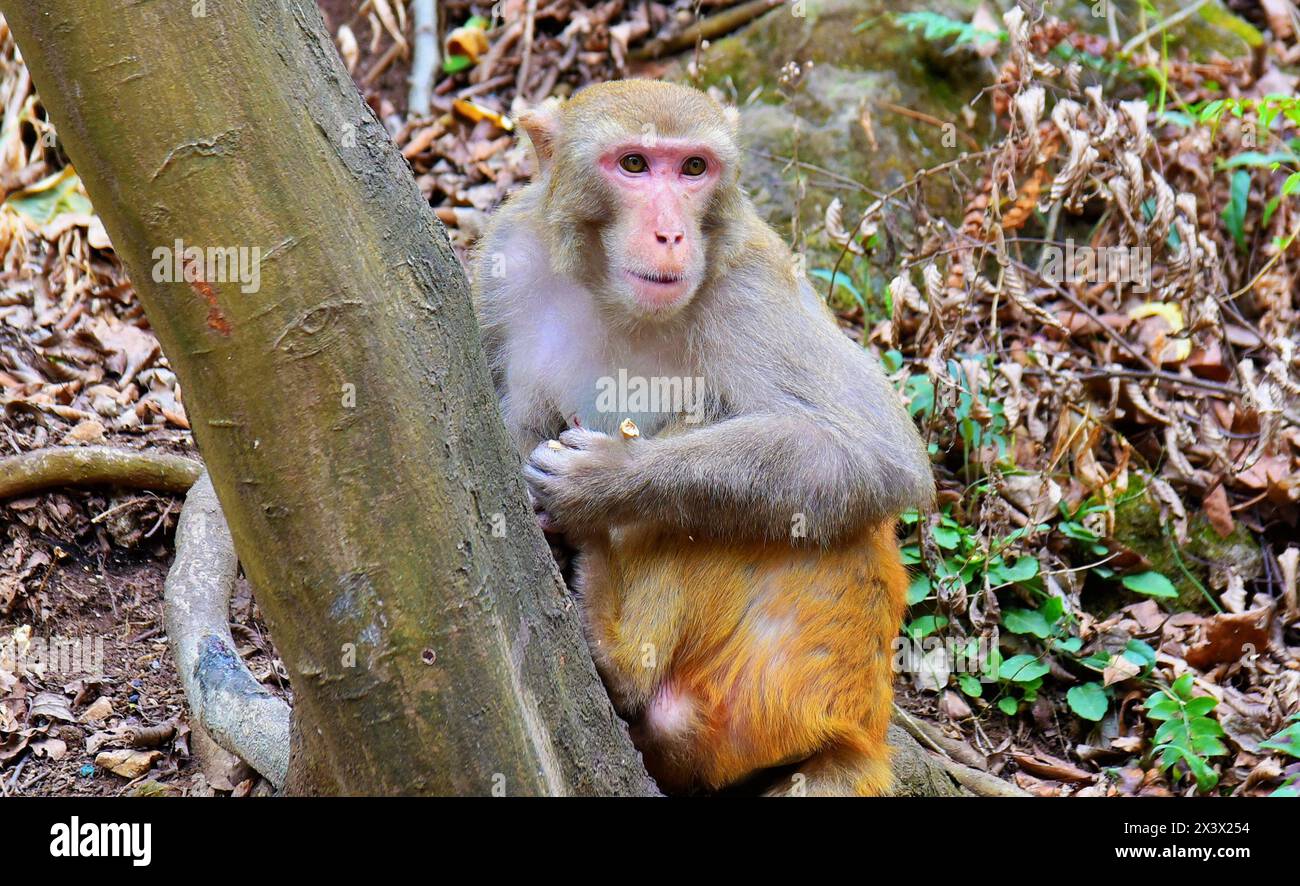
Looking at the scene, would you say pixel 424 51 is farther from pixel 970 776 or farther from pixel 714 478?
pixel 970 776

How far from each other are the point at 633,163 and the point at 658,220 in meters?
0.27

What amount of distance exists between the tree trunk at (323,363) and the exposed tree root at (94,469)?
9.54 ft

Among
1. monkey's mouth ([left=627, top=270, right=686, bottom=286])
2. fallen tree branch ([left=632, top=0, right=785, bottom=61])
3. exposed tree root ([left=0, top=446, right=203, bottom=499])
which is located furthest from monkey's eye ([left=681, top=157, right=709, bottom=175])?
fallen tree branch ([left=632, top=0, right=785, bottom=61])

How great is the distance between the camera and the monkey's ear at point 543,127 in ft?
14.5

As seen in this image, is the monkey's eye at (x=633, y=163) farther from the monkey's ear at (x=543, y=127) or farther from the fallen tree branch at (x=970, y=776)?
the fallen tree branch at (x=970, y=776)

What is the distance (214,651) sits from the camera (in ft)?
15.3

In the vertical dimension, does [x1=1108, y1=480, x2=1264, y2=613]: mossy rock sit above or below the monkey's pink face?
below

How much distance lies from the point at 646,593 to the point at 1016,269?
3868mm

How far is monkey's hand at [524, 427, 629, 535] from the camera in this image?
387cm

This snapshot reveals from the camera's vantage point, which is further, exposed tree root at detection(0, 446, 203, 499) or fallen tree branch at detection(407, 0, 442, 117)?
fallen tree branch at detection(407, 0, 442, 117)

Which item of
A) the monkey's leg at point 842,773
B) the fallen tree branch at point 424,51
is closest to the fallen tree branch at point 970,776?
the monkey's leg at point 842,773

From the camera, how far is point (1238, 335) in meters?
7.04

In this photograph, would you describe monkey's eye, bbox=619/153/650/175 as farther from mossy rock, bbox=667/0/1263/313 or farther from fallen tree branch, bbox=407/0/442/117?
fallen tree branch, bbox=407/0/442/117

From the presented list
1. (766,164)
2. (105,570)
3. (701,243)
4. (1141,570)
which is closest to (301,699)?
(701,243)
